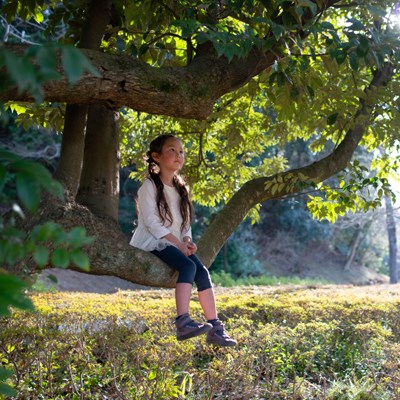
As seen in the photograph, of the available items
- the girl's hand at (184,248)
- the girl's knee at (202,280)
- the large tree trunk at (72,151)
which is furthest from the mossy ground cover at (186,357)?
the large tree trunk at (72,151)

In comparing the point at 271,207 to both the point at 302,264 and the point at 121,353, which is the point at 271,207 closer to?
the point at 302,264

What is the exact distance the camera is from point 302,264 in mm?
28156

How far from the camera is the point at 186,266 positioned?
372 centimetres

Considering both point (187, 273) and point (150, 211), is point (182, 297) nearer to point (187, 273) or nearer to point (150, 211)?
point (187, 273)

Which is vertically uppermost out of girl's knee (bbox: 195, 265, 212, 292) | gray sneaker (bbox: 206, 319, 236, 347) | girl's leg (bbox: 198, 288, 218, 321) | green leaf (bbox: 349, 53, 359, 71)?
green leaf (bbox: 349, 53, 359, 71)

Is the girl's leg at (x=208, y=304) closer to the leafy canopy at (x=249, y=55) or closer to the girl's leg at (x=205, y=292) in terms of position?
the girl's leg at (x=205, y=292)

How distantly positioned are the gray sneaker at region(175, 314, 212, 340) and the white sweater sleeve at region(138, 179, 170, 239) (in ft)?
1.87

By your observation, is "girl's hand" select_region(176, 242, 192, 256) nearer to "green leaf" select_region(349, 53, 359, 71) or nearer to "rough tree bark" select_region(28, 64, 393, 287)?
"rough tree bark" select_region(28, 64, 393, 287)

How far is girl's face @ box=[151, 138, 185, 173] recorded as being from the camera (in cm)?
416

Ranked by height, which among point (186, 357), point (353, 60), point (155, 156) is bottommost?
point (186, 357)

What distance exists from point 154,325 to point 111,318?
0.39 metres

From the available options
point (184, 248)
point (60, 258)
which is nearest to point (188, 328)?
point (184, 248)

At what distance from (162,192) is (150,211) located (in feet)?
0.59

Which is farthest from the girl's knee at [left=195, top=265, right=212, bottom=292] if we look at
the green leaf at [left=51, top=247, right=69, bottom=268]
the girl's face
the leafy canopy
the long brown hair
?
the green leaf at [left=51, top=247, right=69, bottom=268]
